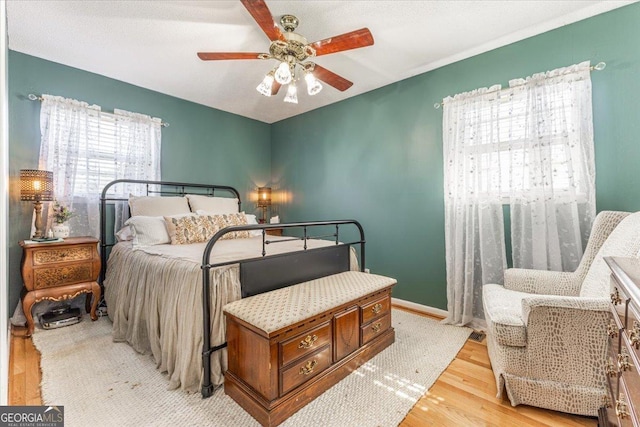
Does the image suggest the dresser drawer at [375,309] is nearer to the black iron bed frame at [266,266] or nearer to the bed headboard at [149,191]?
the black iron bed frame at [266,266]

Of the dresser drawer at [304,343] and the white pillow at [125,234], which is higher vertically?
the white pillow at [125,234]

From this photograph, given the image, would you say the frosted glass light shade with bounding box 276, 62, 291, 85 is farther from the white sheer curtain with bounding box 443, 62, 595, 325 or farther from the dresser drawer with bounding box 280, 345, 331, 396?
the dresser drawer with bounding box 280, 345, 331, 396

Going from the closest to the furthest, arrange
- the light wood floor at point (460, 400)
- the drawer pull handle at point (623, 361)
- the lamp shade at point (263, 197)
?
the drawer pull handle at point (623, 361), the light wood floor at point (460, 400), the lamp shade at point (263, 197)

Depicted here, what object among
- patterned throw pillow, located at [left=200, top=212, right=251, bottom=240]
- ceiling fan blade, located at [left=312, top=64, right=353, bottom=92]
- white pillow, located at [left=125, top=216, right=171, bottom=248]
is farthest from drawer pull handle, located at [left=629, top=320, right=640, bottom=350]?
white pillow, located at [left=125, top=216, right=171, bottom=248]

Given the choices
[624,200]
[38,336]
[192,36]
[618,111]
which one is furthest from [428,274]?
[38,336]

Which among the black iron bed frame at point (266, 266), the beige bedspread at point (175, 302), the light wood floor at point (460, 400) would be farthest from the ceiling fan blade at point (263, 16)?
the light wood floor at point (460, 400)

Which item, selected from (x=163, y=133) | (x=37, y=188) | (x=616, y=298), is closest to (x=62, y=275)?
(x=37, y=188)

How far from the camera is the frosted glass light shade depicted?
198cm

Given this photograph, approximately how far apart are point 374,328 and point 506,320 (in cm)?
88

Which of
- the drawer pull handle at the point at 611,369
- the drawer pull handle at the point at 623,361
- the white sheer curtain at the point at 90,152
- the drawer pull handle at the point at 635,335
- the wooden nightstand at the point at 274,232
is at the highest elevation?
the white sheer curtain at the point at 90,152

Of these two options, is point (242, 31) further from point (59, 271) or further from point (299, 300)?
point (59, 271)

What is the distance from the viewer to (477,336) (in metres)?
2.51

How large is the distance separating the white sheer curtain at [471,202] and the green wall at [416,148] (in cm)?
16

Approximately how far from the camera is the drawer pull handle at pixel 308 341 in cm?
165
